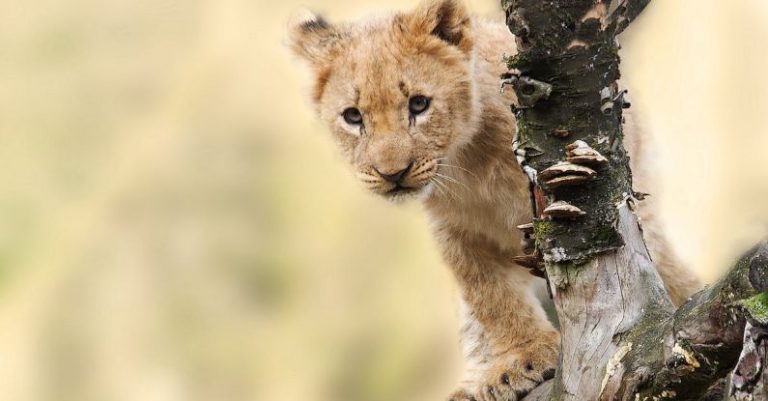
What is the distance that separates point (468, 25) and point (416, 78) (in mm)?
360

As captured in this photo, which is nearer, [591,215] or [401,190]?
[591,215]

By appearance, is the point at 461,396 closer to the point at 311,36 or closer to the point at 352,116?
the point at 352,116

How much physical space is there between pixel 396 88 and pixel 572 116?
1.20 m

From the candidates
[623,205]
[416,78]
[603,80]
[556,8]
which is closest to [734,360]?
[623,205]

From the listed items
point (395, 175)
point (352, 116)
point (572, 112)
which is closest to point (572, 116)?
point (572, 112)

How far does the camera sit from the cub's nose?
3.21m

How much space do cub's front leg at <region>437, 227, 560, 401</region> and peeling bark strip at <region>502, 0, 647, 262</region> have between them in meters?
1.50

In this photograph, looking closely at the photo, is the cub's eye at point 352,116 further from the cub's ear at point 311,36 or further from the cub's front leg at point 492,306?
the cub's front leg at point 492,306

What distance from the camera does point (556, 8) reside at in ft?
6.93

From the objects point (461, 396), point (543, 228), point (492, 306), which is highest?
point (543, 228)

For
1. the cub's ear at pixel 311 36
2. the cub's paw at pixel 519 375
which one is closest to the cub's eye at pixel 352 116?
the cub's ear at pixel 311 36

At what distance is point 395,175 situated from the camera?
10.5 feet

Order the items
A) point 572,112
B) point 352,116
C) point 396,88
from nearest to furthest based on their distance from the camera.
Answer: point 572,112 < point 396,88 < point 352,116

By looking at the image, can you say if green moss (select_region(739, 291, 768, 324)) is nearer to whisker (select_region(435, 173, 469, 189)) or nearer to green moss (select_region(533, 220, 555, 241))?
green moss (select_region(533, 220, 555, 241))
